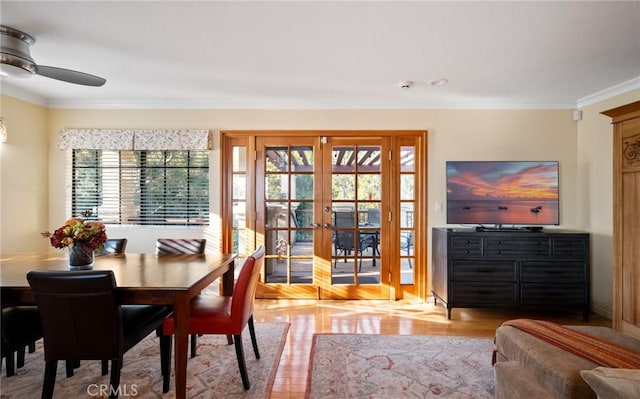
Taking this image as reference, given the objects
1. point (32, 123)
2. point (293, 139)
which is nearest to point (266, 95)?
point (293, 139)

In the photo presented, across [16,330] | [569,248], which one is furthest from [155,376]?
[569,248]

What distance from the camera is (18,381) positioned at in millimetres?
2174

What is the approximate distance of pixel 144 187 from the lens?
12.8ft

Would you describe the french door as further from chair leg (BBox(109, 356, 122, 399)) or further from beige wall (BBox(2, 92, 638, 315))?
chair leg (BBox(109, 356, 122, 399))

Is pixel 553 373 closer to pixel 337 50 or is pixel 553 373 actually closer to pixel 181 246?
pixel 337 50

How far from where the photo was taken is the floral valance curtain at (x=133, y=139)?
3848 millimetres

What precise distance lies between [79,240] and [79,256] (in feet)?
0.43

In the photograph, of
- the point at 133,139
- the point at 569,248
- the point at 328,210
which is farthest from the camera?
the point at 328,210

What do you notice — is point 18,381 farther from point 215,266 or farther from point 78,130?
point 78,130

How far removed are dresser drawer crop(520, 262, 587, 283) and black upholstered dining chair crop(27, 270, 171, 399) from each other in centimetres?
360

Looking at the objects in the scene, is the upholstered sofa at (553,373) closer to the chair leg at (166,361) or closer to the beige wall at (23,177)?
the chair leg at (166,361)

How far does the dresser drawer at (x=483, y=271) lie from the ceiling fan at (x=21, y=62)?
3.60 meters

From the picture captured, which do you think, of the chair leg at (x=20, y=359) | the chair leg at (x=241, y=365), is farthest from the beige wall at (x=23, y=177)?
the chair leg at (x=241, y=365)

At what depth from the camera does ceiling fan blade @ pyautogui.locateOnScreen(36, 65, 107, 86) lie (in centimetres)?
219
